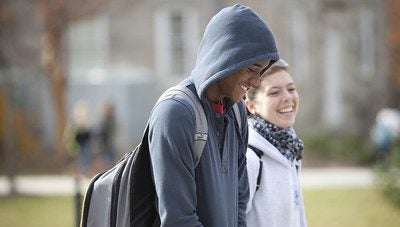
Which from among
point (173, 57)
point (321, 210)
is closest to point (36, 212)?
point (321, 210)

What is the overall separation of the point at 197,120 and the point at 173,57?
19827 mm

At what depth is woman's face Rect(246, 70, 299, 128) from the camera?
4.38m

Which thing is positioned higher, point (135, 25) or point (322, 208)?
point (135, 25)

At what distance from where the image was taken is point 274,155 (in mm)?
4309

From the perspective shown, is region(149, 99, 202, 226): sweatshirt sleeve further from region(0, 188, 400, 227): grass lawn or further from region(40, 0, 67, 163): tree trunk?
region(40, 0, 67, 163): tree trunk

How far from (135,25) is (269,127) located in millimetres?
18828

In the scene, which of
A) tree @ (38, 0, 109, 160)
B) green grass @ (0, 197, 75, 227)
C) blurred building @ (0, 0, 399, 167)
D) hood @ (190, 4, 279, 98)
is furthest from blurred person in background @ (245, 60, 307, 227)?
blurred building @ (0, 0, 399, 167)

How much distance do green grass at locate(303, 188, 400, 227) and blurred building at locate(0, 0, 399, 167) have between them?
9.12 m

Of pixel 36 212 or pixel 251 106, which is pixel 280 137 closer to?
pixel 251 106

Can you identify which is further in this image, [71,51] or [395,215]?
[71,51]

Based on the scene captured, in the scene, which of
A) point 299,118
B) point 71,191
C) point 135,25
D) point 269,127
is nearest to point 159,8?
point 135,25

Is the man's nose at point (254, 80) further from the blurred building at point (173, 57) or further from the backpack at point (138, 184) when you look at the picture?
the blurred building at point (173, 57)

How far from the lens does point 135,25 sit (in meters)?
22.9

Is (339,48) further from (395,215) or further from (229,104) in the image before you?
(229,104)
